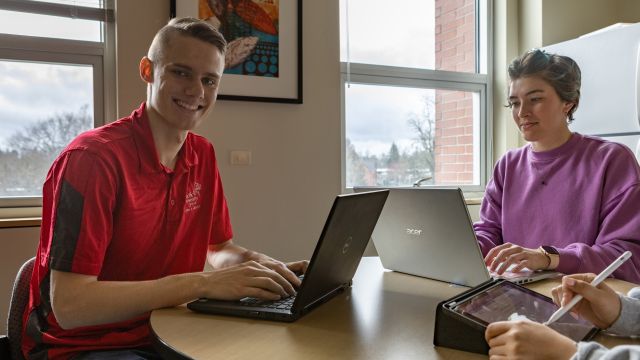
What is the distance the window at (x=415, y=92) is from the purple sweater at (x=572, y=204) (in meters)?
1.31

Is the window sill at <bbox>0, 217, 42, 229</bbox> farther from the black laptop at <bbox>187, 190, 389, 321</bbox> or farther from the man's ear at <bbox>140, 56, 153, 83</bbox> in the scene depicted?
the black laptop at <bbox>187, 190, 389, 321</bbox>

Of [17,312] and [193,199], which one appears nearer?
[17,312]

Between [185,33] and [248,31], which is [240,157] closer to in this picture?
[248,31]

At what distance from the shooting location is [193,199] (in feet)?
4.78

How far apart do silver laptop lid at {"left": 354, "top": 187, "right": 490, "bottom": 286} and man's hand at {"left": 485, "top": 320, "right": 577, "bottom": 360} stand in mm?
401

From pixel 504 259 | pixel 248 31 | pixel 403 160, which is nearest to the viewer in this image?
pixel 504 259

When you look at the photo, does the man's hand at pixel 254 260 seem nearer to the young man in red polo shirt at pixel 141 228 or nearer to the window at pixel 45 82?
the young man in red polo shirt at pixel 141 228

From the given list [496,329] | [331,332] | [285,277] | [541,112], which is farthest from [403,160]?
[496,329]

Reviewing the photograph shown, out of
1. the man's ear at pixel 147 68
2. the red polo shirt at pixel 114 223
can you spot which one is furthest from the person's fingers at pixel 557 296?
the man's ear at pixel 147 68

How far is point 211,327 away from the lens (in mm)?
980

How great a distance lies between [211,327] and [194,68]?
77cm

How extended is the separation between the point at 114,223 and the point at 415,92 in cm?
268

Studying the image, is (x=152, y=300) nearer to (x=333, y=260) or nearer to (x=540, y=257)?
(x=333, y=260)

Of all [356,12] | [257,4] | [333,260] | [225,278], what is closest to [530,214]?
[333,260]
